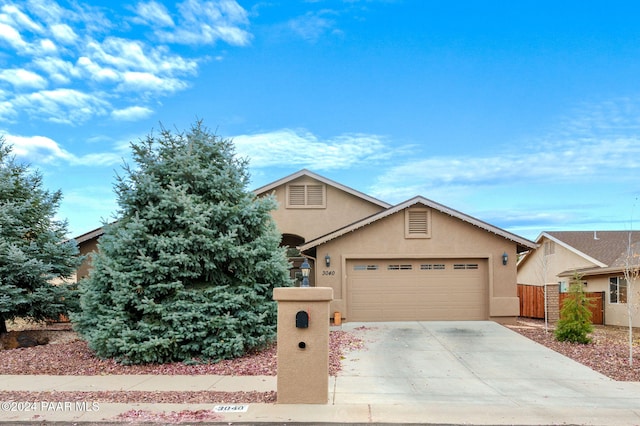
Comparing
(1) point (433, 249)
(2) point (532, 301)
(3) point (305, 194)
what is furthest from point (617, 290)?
(3) point (305, 194)

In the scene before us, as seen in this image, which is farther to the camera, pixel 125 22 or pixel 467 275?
pixel 467 275

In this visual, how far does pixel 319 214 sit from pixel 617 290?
1289 cm

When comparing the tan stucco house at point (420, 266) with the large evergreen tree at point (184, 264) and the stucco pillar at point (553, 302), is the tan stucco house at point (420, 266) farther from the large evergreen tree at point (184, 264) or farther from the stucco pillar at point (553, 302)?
the large evergreen tree at point (184, 264)

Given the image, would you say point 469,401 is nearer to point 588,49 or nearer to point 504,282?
point 504,282

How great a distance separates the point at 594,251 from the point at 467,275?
1037 cm

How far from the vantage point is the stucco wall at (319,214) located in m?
19.2

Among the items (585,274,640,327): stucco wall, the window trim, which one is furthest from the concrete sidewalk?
the window trim

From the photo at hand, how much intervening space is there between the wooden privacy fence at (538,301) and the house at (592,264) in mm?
128

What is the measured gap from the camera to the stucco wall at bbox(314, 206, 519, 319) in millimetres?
16109

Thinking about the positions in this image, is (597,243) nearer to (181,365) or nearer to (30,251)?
(181,365)

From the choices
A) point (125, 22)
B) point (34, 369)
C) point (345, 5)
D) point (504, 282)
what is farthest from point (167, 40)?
point (504, 282)

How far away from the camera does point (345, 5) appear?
41.4 feet

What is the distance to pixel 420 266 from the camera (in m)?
16.4

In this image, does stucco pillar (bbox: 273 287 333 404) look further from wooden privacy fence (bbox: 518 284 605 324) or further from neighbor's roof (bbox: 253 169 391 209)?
wooden privacy fence (bbox: 518 284 605 324)
